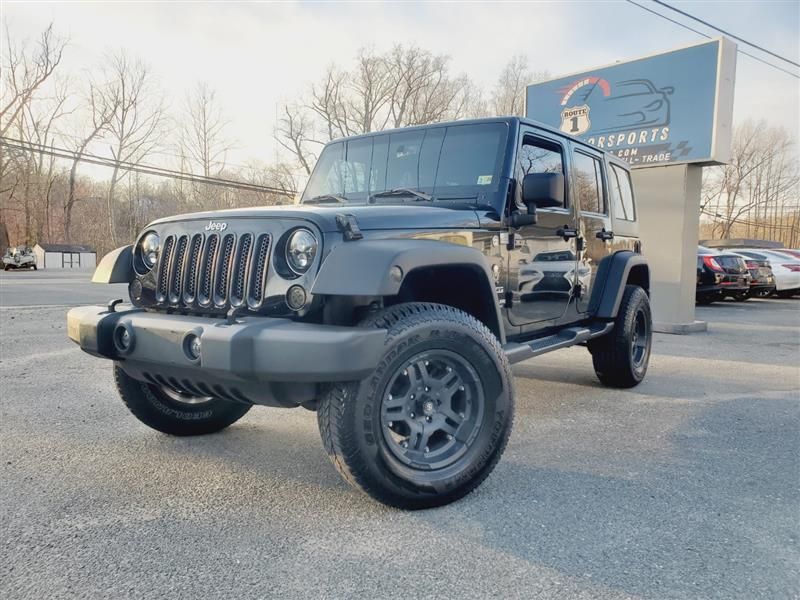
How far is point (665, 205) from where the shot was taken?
398 inches

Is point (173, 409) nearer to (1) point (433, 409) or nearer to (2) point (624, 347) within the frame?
(1) point (433, 409)

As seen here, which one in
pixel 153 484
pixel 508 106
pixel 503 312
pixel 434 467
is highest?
pixel 508 106

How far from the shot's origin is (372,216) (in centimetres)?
299

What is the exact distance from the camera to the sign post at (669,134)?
936 centimetres

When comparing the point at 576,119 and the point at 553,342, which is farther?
the point at 576,119

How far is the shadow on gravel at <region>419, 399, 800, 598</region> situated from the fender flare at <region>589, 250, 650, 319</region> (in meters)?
1.43

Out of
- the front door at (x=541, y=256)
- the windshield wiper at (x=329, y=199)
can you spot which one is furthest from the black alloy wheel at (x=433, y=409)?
the windshield wiper at (x=329, y=199)

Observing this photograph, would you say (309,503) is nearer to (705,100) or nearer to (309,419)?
(309,419)

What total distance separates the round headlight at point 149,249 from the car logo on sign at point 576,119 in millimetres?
9341

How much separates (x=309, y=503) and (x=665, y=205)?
29.6ft

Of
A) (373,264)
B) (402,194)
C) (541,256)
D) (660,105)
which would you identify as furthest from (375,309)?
(660,105)

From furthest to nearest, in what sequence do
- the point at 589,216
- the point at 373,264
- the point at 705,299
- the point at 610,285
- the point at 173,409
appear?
the point at 705,299 → the point at 610,285 → the point at 589,216 → the point at 173,409 → the point at 373,264

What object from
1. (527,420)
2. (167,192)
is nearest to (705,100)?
(527,420)

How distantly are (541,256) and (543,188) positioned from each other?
0.75 m
